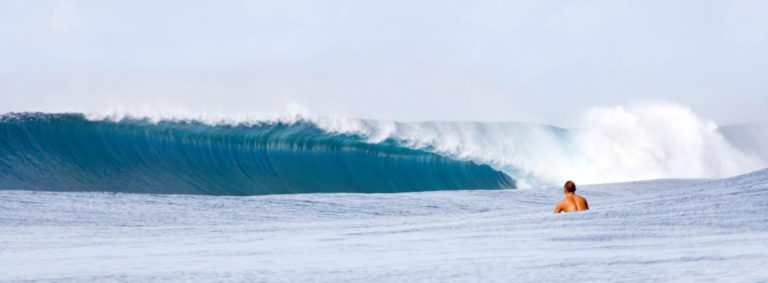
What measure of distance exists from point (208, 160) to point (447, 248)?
1502 cm

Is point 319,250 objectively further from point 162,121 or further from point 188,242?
point 162,121

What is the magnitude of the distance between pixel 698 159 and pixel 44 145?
1515cm

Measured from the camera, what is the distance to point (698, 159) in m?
27.2

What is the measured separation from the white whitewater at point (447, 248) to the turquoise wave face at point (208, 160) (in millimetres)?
8665

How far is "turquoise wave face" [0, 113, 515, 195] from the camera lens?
1833 cm

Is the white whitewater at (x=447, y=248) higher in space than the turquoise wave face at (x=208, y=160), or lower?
lower

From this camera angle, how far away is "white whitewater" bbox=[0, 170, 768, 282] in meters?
4.93

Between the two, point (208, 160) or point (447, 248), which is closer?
point (447, 248)

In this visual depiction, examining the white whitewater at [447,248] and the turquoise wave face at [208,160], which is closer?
the white whitewater at [447,248]

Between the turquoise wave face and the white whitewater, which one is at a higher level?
the turquoise wave face

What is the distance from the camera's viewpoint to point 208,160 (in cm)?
2062

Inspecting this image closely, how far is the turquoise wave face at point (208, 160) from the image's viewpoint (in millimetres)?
18328

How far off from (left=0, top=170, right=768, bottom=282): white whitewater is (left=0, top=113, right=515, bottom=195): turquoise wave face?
8.66m

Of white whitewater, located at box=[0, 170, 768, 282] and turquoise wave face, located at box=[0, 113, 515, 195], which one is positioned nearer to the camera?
white whitewater, located at box=[0, 170, 768, 282]
